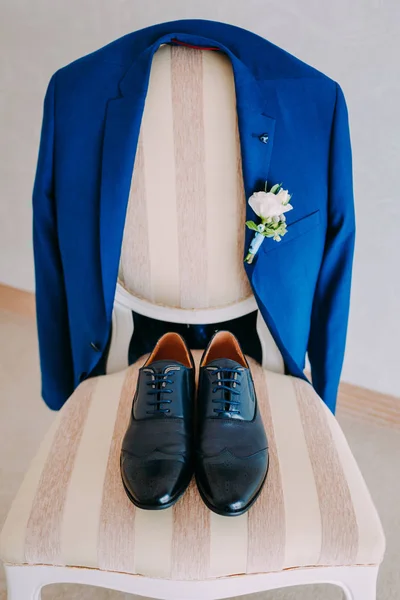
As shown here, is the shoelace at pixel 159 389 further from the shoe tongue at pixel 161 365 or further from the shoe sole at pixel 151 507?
the shoe sole at pixel 151 507

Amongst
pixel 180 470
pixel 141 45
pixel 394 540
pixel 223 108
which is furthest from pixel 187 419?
pixel 394 540

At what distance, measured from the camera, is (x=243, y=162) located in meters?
0.78

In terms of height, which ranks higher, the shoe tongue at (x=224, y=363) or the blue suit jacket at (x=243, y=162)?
the blue suit jacket at (x=243, y=162)

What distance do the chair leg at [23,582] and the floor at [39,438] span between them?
15.6 inches

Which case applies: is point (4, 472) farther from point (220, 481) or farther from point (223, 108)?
point (223, 108)

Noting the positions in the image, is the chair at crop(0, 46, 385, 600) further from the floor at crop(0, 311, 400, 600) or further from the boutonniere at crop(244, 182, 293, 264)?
the floor at crop(0, 311, 400, 600)

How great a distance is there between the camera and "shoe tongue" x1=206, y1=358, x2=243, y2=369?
0.78 meters

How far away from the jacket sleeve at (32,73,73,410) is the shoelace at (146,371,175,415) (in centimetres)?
29

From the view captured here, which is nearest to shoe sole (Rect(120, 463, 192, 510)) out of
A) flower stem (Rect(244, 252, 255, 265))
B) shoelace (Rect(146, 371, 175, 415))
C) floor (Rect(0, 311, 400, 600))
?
shoelace (Rect(146, 371, 175, 415))

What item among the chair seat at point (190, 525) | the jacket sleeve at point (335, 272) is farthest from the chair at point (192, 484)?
the jacket sleeve at point (335, 272)

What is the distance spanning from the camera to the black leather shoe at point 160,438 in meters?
0.66

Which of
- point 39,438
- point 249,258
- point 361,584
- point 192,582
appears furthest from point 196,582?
point 39,438

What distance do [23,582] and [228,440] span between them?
1.06 feet

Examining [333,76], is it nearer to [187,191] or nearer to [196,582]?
[187,191]
